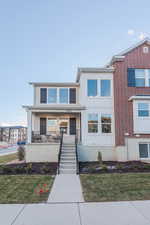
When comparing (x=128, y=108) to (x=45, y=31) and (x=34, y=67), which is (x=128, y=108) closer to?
(x=45, y=31)

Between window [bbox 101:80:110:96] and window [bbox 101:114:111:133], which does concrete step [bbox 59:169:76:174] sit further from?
window [bbox 101:80:110:96]

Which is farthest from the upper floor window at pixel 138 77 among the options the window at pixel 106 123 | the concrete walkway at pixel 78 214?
the concrete walkway at pixel 78 214

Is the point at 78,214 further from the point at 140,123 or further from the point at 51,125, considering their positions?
the point at 51,125

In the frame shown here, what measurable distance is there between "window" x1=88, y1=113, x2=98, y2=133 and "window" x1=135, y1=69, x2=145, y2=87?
4.24 metres

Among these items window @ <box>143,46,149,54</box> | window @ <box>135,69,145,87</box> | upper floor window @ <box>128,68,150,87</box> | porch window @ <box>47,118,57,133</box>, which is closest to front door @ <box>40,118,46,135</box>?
porch window @ <box>47,118,57,133</box>

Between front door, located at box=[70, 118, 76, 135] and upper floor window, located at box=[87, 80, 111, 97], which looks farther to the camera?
front door, located at box=[70, 118, 76, 135]

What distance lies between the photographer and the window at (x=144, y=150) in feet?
36.5

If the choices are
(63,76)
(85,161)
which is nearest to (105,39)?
(63,76)

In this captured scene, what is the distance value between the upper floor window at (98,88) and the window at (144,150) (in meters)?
4.80

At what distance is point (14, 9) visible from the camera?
13508 mm

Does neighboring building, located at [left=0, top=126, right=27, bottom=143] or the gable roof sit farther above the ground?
the gable roof

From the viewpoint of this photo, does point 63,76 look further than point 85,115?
Yes

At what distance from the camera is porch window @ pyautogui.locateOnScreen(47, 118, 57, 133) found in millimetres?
13250

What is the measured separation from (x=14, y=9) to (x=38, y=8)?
7.35 ft
